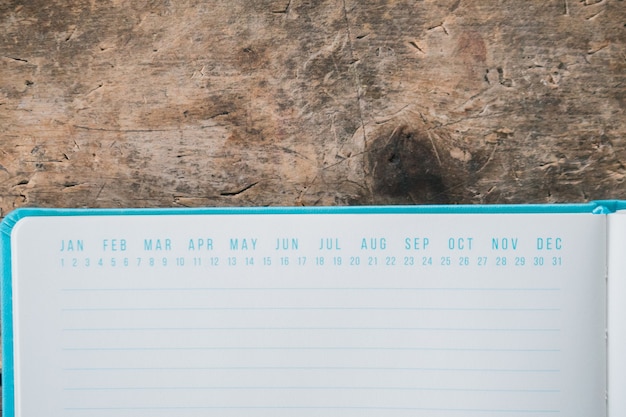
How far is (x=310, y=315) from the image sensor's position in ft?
2.04

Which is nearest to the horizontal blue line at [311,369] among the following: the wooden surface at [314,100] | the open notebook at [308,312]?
the open notebook at [308,312]

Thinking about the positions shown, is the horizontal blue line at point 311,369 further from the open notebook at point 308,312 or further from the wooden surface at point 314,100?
the wooden surface at point 314,100

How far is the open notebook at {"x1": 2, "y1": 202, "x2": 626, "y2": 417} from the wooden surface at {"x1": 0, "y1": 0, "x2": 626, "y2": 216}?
0.12ft

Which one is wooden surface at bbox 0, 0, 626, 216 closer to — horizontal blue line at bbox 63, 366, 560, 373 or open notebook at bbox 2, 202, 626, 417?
open notebook at bbox 2, 202, 626, 417

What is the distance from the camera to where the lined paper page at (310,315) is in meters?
0.62

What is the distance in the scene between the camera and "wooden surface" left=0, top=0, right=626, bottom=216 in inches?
24.8

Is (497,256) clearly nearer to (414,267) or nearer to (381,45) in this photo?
(414,267)

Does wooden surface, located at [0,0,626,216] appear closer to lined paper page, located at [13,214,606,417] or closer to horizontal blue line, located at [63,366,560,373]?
lined paper page, located at [13,214,606,417]

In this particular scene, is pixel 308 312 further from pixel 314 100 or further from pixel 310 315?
pixel 314 100

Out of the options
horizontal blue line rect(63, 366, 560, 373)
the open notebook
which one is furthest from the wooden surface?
horizontal blue line rect(63, 366, 560, 373)

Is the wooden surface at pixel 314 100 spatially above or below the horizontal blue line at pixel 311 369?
above

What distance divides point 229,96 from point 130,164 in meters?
0.13

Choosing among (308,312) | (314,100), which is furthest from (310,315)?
(314,100)

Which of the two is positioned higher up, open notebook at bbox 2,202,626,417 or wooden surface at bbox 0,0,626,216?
wooden surface at bbox 0,0,626,216
